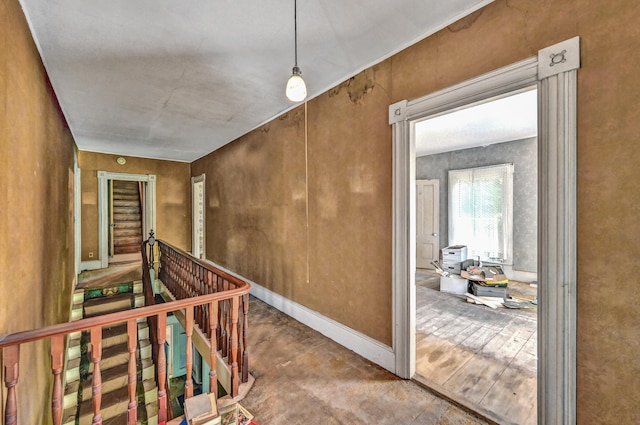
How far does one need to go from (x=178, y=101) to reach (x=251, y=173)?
4.76 feet

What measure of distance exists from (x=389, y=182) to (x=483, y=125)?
3.05 metres

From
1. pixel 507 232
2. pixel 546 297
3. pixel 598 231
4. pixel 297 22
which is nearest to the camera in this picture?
pixel 598 231

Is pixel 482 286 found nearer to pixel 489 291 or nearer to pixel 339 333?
pixel 489 291

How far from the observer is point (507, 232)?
5.13 metres

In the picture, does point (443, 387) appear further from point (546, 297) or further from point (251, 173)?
point (251, 173)

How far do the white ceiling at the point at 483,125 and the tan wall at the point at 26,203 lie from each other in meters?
3.31

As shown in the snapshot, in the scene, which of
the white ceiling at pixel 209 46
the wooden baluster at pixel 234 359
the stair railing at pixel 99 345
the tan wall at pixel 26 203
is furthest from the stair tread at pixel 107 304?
the wooden baluster at pixel 234 359

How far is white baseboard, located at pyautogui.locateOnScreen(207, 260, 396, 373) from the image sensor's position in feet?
7.51

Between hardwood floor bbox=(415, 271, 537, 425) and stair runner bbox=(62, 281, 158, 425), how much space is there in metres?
3.27

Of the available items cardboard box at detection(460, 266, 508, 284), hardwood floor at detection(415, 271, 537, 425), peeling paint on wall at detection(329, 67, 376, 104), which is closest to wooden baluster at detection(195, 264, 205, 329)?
hardwood floor at detection(415, 271, 537, 425)

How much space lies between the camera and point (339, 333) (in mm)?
2709

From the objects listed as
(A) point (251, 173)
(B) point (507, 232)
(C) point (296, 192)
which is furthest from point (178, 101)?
(B) point (507, 232)

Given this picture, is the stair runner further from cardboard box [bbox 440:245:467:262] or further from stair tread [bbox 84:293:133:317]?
cardboard box [bbox 440:245:467:262]

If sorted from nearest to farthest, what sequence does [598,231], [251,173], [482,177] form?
[598,231] < [251,173] < [482,177]
